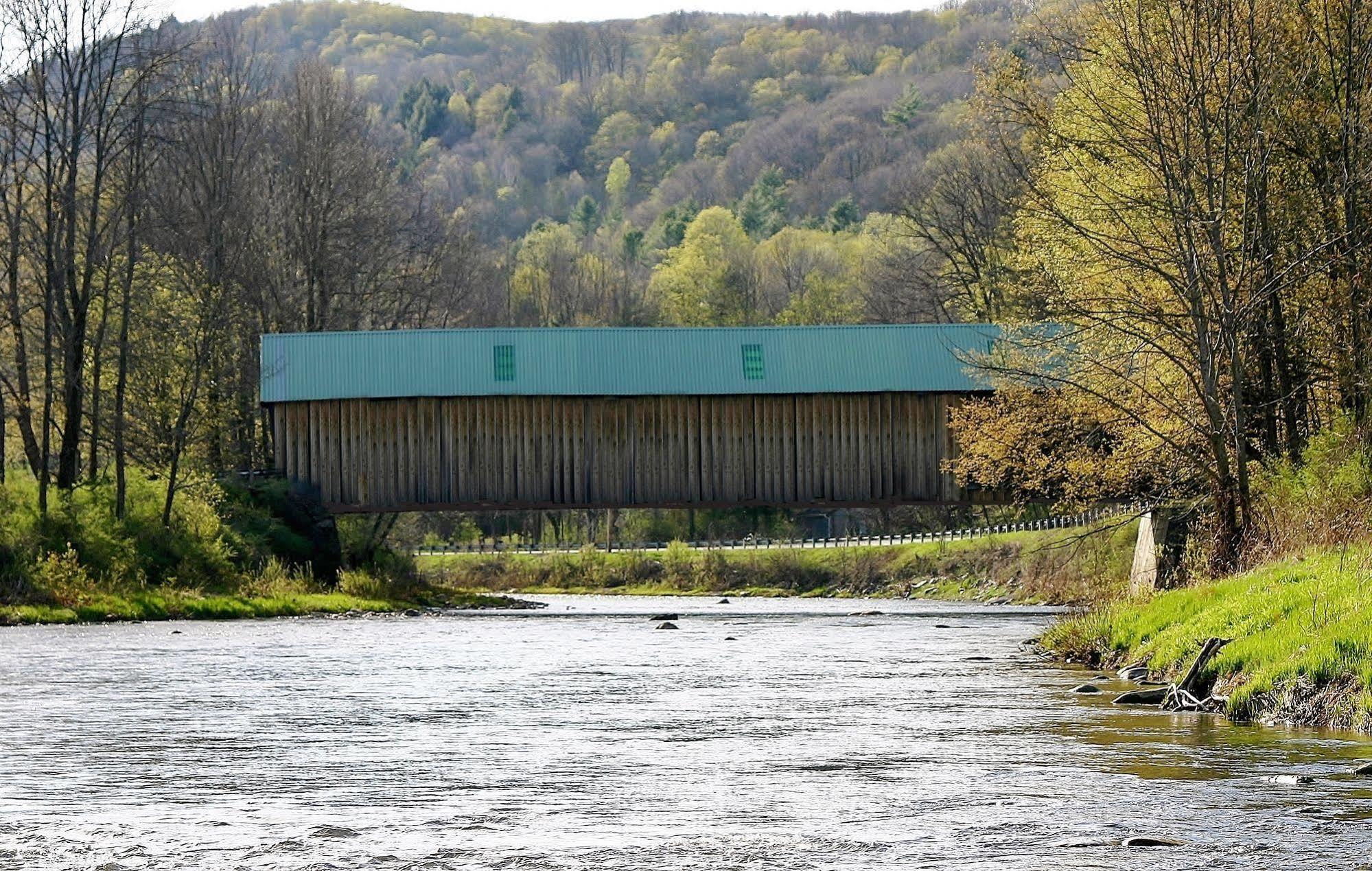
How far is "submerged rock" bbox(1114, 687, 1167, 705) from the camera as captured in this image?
1358 centimetres

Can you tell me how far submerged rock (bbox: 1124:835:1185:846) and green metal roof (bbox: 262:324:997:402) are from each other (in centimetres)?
2489

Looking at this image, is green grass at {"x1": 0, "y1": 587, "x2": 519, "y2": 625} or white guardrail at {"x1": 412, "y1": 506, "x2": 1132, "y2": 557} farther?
white guardrail at {"x1": 412, "y1": 506, "x2": 1132, "y2": 557}

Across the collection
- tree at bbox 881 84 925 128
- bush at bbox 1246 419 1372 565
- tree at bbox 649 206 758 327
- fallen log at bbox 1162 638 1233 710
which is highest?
tree at bbox 881 84 925 128

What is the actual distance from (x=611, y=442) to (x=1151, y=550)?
1155cm

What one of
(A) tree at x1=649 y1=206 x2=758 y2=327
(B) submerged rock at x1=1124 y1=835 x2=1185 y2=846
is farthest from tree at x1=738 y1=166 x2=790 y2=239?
(B) submerged rock at x1=1124 y1=835 x2=1185 y2=846

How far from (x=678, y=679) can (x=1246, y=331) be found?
7.77 meters

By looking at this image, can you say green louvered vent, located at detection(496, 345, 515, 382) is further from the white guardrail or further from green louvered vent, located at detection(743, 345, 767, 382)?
the white guardrail

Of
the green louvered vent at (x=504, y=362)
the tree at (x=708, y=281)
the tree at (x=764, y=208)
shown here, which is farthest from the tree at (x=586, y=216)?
the green louvered vent at (x=504, y=362)

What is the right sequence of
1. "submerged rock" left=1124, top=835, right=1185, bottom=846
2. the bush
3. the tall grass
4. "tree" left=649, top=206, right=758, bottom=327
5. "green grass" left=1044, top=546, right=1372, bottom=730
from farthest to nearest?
"tree" left=649, top=206, right=758, bottom=327 → the bush → the tall grass → "green grass" left=1044, top=546, right=1372, bottom=730 → "submerged rock" left=1124, top=835, right=1185, bottom=846

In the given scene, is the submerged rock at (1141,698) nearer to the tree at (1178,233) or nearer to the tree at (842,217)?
the tree at (1178,233)

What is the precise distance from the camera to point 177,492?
1206 inches

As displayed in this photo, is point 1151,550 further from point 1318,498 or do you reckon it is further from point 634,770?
point 634,770

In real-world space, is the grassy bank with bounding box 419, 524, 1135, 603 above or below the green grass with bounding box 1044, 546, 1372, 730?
below

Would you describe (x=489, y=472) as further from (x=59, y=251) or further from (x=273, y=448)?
(x=59, y=251)
